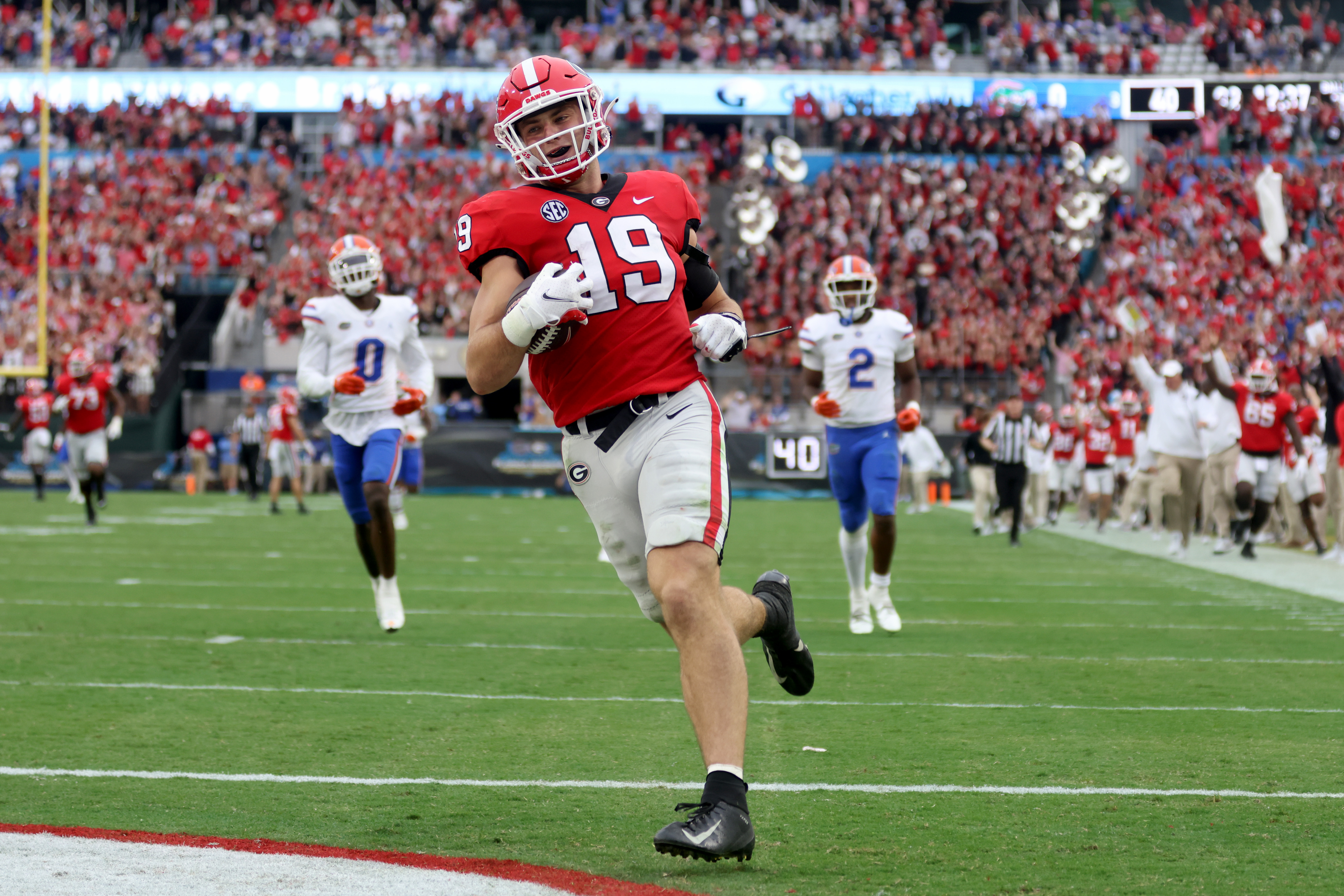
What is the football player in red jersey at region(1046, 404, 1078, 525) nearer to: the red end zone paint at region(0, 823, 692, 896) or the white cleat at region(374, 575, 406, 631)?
the white cleat at region(374, 575, 406, 631)

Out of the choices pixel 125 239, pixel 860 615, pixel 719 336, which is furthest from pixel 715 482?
pixel 125 239

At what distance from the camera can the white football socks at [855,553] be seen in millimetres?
8117

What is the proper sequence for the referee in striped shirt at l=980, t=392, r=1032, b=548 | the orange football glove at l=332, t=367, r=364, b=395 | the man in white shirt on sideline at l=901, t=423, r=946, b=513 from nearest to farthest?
the orange football glove at l=332, t=367, r=364, b=395 < the referee in striped shirt at l=980, t=392, r=1032, b=548 < the man in white shirt on sideline at l=901, t=423, r=946, b=513

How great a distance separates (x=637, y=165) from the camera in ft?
106

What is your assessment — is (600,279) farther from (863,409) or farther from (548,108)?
(863,409)

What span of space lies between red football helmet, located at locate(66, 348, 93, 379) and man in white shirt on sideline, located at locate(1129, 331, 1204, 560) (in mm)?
10807

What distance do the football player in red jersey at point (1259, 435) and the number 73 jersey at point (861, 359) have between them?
6786 millimetres

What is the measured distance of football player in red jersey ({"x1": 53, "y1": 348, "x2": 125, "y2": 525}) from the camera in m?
16.1

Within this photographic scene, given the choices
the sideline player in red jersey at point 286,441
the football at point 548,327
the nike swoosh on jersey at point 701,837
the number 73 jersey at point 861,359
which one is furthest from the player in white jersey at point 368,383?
the sideline player in red jersey at point 286,441

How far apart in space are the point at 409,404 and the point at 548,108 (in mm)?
4116

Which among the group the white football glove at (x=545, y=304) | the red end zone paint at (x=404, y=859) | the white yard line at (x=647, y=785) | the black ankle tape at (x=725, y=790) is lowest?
the white yard line at (x=647, y=785)

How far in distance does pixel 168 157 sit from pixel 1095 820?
31.7 metres

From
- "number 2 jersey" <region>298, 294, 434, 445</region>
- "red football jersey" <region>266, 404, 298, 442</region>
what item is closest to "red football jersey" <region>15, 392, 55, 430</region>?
"red football jersey" <region>266, 404, 298, 442</region>

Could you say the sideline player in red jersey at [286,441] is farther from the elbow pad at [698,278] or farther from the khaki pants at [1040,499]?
the elbow pad at [698,278]
